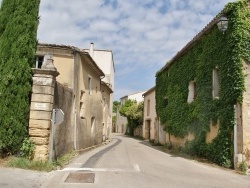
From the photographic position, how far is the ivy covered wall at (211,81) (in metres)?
12.1

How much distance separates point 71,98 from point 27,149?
5332 millimetres

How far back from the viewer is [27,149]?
1012 cm

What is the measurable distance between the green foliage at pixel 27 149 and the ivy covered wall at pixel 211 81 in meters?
7.39

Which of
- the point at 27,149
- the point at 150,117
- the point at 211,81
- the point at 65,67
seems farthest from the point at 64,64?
the point at 150,117

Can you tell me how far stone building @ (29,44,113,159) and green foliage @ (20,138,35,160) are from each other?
0.17 m

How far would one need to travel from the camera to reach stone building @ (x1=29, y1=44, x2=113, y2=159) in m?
10.6

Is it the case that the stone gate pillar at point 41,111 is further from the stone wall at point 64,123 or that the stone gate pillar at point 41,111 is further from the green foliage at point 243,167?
the green foliage at point 243,167

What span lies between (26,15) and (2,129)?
4117 mm

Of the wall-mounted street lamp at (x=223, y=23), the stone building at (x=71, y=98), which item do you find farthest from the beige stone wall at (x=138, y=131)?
the wall-mounted street lamp at (x=223, y=23)

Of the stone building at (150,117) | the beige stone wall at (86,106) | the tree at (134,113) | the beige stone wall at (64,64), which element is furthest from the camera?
the tree at (134,113)

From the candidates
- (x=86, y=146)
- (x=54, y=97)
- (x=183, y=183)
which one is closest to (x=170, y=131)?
(x=86, y=146)

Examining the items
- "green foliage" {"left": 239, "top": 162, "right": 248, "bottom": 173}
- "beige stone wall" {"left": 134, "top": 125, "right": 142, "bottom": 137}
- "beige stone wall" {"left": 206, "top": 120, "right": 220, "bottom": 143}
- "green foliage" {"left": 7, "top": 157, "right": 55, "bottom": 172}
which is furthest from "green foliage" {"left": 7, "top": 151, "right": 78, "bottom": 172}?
"beige stone wall" {"left": 134, "top": 125, "right": 142, "bottom": 137}

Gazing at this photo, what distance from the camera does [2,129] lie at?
9906 millimetres

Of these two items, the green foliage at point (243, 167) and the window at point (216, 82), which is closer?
the green foliage at point (243, 167)
